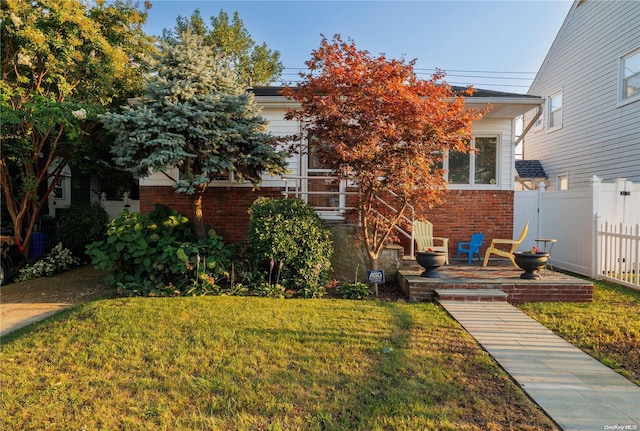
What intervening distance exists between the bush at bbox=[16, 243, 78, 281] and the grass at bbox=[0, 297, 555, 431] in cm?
396

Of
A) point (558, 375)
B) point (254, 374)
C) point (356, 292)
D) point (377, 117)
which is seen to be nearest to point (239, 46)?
point (377, 117)

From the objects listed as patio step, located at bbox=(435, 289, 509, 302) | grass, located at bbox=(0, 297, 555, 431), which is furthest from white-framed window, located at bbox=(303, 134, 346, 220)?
grass, located at bbox=(0, 297, 555, 431)

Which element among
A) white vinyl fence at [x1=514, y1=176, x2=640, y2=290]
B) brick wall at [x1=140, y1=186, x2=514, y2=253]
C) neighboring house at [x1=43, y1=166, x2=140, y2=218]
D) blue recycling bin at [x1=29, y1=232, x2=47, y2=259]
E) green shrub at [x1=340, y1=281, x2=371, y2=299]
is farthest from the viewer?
neighboring house at [x1=43, y1=166, x2=140, y2=218]

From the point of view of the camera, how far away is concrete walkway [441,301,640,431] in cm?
248

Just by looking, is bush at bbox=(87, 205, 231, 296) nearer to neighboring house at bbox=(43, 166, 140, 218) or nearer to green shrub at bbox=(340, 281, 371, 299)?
green shrub at bbox=(340, 281, 371, 299)

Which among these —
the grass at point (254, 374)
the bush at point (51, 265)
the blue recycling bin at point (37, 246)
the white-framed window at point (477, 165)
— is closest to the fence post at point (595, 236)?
the white-framed window at point (477, 165)

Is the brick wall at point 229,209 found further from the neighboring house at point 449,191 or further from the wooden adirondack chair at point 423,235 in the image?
the wooden adirondack chair at point 423,235

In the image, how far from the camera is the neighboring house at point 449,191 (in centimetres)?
815

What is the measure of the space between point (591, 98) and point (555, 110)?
78.3 inches

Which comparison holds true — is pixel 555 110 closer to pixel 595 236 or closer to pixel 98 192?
pixel 595 236

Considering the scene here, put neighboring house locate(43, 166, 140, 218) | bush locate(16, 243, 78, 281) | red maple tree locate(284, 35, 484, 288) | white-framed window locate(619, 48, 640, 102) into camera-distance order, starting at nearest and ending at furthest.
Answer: red maple tree locate(284, 35, 484, 288)
bush locate(16, 243, 78, 281)
white-framed window locate(619, 48, 640, 102)
neighboring house locate(43, 166, 140, 218)

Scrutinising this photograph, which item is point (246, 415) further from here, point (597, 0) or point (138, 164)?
point (597, 0)

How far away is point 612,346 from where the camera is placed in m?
3.75

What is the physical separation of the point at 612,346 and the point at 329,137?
421cm
